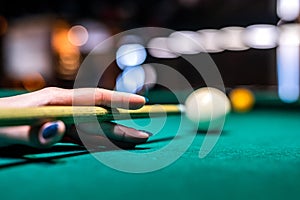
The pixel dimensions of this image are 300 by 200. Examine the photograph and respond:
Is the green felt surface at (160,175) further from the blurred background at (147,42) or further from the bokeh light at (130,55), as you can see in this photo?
the bokeh light at (130,55)

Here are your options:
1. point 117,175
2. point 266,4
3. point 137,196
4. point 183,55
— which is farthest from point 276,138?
point 183,55

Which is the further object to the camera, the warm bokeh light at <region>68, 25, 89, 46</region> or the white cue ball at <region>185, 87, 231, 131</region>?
the warm bokeh light at <region>68, 25, 89, 46</region>

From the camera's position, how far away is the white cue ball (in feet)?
8.16

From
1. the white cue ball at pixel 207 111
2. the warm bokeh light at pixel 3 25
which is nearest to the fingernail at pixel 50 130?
the white cue ball at pixel 207 111

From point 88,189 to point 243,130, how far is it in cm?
164

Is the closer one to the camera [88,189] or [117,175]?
[88,189]

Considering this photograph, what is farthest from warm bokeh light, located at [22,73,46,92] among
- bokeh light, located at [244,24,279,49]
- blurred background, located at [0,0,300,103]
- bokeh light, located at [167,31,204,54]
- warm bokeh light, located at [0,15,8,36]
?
bokeh light, located at [244,24,279,49]

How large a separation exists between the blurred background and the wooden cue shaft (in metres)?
7.48

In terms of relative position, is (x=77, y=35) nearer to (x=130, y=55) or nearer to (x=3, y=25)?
(x=130, y=55)

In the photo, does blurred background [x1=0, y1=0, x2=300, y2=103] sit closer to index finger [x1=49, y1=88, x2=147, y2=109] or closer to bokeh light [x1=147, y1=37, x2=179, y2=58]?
bokeh light [x1=147, y1=37, x2=179, y2=58]

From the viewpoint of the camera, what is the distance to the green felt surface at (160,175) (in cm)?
99

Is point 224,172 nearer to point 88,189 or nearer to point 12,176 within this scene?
point 88,189

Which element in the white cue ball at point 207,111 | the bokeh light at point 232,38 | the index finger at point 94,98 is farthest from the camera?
the bokeh light at point 232,38

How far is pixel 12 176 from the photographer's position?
116 centimetres
